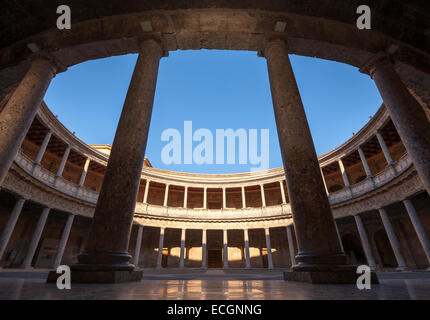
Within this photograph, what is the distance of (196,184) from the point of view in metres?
21.5

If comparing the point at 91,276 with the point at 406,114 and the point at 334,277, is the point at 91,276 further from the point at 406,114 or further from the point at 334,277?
the point at 406,114

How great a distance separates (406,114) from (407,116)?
0.18ft

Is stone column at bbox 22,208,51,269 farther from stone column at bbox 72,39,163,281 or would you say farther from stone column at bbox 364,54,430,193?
stone column at bbox 364,54,430,193

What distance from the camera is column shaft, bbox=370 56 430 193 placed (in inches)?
175

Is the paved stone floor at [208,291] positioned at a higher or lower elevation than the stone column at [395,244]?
lower

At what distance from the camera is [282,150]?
13.6ft

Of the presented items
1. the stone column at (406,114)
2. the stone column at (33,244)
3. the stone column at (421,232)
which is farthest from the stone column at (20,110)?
the stone column at (421,232)

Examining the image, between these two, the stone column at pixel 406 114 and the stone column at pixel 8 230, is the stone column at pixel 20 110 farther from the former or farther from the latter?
the stone column at pixel 8 230

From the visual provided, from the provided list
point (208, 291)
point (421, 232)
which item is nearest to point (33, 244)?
point (208, 291)

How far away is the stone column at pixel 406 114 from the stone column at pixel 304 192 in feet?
8.36

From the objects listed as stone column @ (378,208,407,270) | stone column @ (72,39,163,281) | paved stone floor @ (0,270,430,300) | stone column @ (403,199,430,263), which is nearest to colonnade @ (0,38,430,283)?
stone column @ (72,39,163,281)

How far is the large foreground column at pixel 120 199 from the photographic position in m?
2.95

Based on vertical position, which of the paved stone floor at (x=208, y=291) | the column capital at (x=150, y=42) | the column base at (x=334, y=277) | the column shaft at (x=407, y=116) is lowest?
the paved stone floor at (x=208, y=291)

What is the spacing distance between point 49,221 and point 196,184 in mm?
12276
